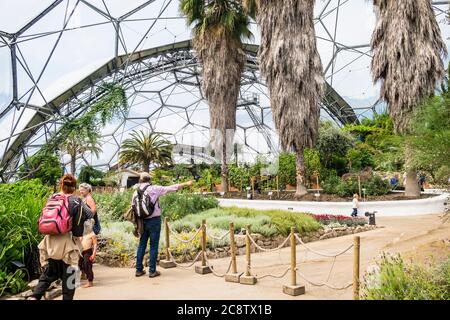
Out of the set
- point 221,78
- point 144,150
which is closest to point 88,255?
point 221,78

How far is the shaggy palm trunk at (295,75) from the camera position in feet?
57.0

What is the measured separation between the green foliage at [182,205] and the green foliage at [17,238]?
19.6ft

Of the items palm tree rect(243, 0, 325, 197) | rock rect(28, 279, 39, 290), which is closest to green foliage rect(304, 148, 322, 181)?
palm tree rect(243, 0, 325, 197)

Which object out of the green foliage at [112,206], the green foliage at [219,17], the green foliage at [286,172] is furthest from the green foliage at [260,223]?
the green foliage at [219,17]

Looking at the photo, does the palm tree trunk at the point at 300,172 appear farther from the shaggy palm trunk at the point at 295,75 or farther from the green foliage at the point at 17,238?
the green foliage at the point at 17,238

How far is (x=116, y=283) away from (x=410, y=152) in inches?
188

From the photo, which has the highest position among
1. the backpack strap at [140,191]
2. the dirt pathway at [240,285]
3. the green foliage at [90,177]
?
the green foliage at [90,177]

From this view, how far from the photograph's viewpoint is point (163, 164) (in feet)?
110

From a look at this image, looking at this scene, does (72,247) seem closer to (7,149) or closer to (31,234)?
(31,234)

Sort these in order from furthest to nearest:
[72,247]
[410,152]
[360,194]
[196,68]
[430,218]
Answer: [196,68], [360,194], [430,218], [410,152], [72,247]

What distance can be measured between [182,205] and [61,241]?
8.55 metres

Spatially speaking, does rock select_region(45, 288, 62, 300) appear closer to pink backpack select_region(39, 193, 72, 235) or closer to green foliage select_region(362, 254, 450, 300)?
pink backpack select_region(39, 193, 72, 235)

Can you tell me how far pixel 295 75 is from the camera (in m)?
17.4
